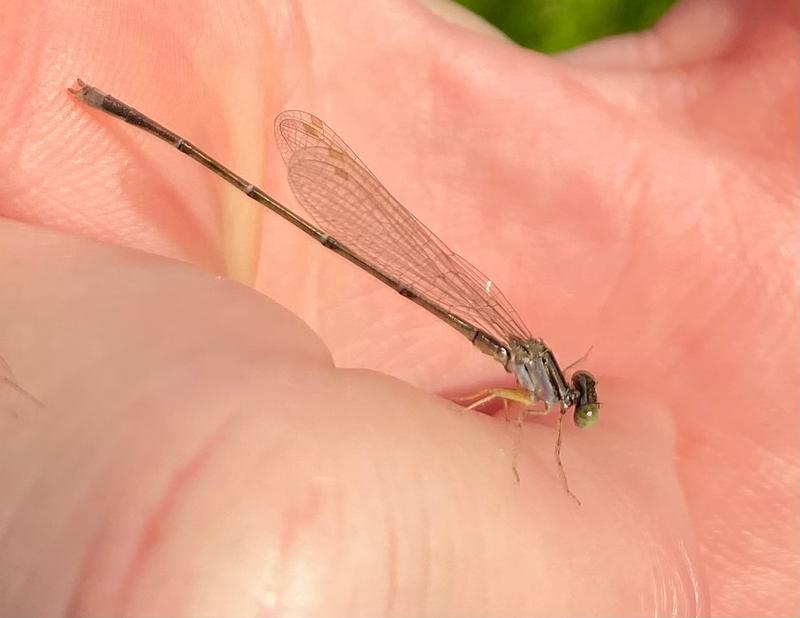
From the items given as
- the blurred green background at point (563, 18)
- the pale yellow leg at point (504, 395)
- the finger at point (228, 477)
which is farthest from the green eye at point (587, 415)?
the blurred green background at point (563, 18)

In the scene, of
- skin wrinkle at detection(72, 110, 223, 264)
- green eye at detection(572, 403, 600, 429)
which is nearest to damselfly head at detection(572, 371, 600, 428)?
green eye at detection(572, 403, 600, 429)

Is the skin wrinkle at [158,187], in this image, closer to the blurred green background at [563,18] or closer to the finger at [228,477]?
the finger at [228,477]

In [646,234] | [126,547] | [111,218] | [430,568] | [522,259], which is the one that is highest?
[646,234]

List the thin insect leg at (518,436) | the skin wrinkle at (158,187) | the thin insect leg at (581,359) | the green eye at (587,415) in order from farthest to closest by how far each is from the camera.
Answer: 1. the thin insect leg at (581,359)
2. the green eye at (587,415)
3. the skin wrinkle at (158,187)
4. the thin insect leg at (518,436)

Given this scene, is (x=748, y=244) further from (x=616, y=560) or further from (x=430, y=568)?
(x=430, y=568)

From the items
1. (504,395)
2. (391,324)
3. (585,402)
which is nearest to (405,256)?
(391,324)

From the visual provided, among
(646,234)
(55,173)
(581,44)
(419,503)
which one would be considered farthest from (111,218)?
(581,44)
